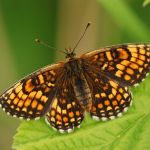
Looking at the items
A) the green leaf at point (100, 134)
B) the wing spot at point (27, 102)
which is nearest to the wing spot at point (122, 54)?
the green leaf at point (100, 134)

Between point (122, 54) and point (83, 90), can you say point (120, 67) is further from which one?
point (83, 90)

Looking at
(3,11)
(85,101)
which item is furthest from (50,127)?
(3,11)

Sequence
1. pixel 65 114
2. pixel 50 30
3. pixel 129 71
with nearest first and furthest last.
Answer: pixel 65 114 → pixel 129 71 → pixel 50 30

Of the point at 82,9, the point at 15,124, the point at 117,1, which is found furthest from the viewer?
the point at 15,124

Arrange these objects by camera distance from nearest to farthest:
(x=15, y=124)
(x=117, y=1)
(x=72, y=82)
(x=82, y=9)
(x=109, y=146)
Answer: (x=109, y=146), (x=72, y=82), (x=117, y=1), (x=82, y=9), (x=15, y=124)

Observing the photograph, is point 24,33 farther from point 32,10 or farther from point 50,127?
point 50,127

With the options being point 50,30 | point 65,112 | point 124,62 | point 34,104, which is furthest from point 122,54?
point 50,30
